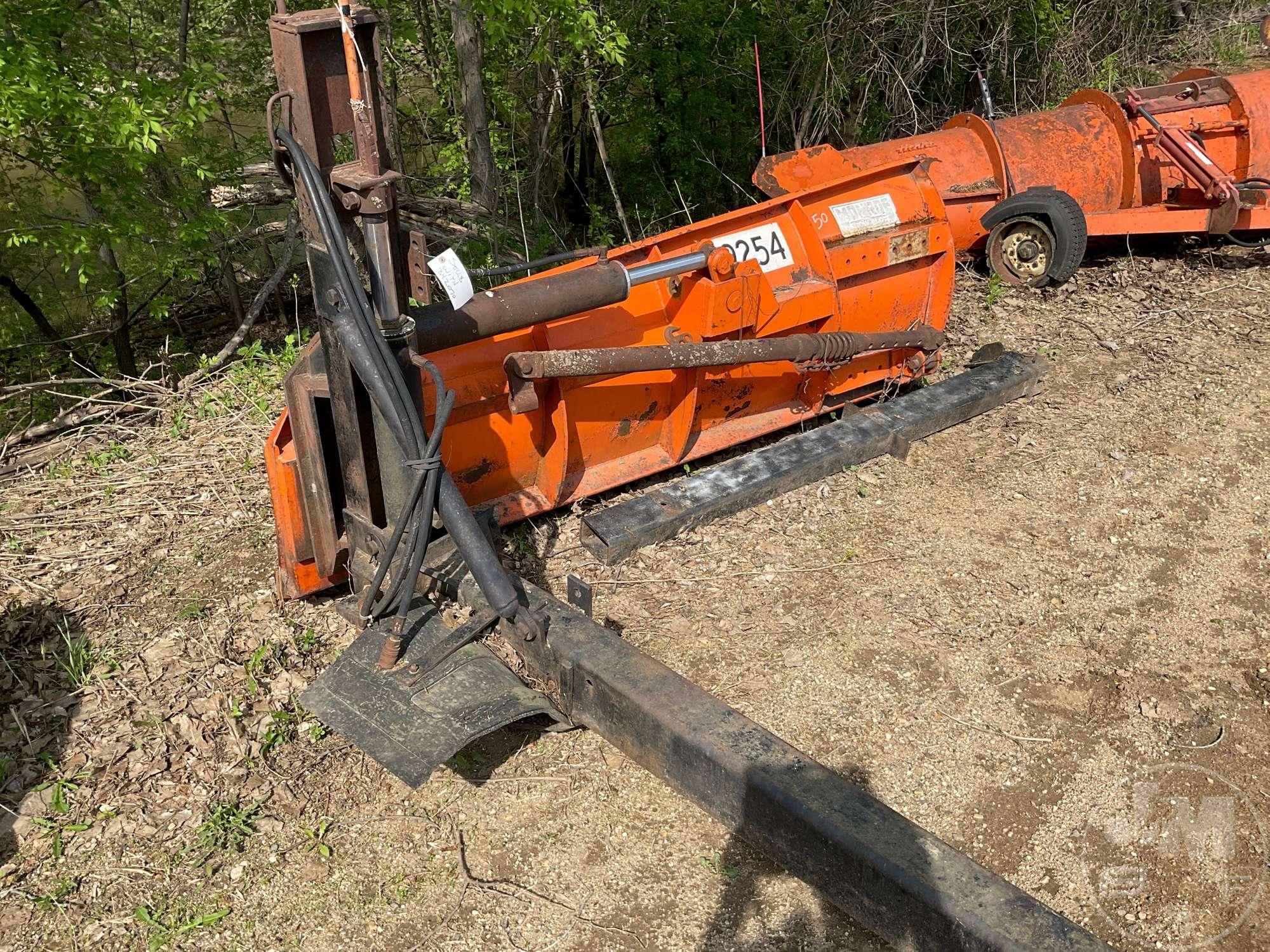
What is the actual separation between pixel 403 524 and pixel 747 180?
852cm

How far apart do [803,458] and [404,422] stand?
238 centimetres

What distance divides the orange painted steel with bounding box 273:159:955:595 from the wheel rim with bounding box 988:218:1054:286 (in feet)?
6.54

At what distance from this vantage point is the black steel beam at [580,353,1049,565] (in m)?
4.45

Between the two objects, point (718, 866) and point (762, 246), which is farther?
point (762, 246)

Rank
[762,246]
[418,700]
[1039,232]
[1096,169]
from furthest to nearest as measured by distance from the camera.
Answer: [1096,169] → [1039,232] → [762,246] → [418,700]

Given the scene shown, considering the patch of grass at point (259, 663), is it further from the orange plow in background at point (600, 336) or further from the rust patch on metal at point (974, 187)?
the rust patch on metal at point (974, 187)

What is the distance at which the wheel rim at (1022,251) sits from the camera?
7008 mm

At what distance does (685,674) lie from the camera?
380cm

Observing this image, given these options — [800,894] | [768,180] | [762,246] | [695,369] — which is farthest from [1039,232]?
[800,894]

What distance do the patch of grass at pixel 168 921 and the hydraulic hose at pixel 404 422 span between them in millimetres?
967

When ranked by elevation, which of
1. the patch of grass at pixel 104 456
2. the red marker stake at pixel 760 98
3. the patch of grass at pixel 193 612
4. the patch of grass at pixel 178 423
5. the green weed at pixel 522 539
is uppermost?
the red marker stake at pixel 760 98

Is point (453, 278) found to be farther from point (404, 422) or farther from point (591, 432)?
point (591, 432)

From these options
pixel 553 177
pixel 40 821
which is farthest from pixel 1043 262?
pixel 40 821

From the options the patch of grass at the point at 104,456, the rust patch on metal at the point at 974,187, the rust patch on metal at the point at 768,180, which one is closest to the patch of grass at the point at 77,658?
the patch of grass at the point at 104,456
